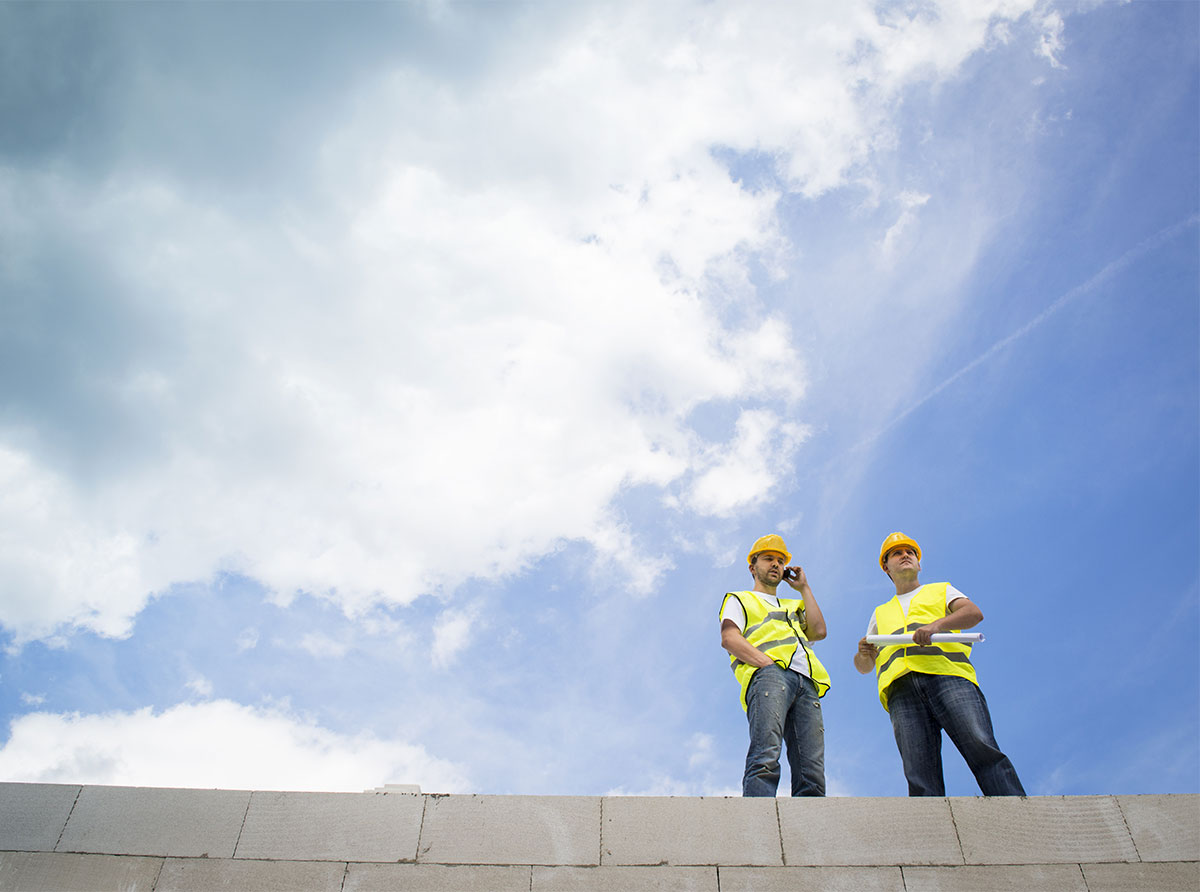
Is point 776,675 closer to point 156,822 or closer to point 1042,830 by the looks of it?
point 1042,830

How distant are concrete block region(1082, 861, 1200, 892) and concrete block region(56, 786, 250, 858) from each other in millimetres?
4127

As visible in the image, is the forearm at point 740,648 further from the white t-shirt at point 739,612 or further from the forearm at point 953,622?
the forearm at point 953,622

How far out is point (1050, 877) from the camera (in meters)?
3.84

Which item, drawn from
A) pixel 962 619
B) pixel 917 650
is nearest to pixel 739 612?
pixel 917 650

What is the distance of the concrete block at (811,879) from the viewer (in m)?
3.81

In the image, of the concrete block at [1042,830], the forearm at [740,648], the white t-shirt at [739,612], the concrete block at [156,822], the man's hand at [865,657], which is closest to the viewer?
the concrete block at [1042,830]

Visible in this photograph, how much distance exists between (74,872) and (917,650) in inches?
188

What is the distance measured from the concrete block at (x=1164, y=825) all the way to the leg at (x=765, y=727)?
5.56ft

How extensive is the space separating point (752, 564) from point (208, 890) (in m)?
3.80

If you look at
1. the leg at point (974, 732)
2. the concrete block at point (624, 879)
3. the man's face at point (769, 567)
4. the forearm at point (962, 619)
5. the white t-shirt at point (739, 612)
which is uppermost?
the man's face at point (769, 567)

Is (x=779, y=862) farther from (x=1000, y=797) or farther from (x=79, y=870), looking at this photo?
(x=79, y=870)

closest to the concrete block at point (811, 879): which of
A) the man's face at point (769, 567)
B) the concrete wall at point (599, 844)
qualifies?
the concrete wall at point (599, 844)

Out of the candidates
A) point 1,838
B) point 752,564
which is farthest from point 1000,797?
point 1,838

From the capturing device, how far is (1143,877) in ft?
12.6
